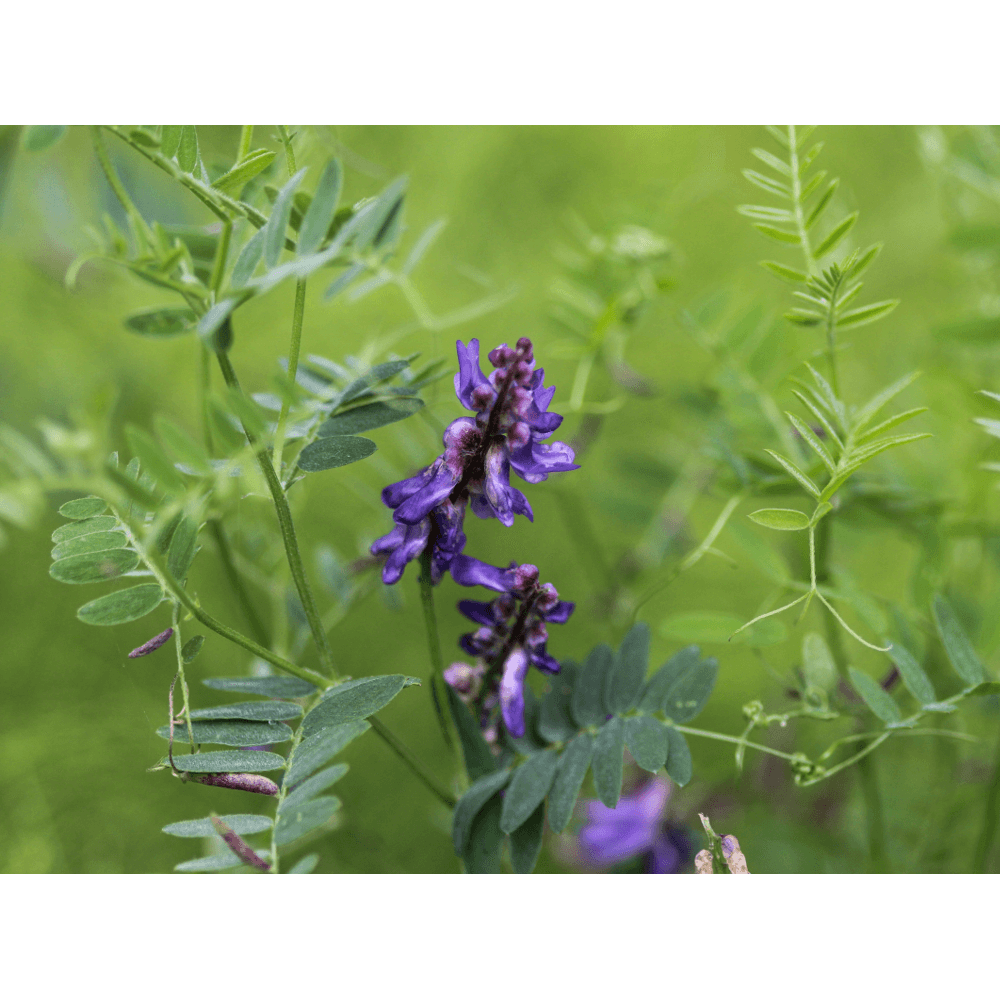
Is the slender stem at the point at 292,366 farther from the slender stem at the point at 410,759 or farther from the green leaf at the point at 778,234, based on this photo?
the green leaf at the point at 778,234

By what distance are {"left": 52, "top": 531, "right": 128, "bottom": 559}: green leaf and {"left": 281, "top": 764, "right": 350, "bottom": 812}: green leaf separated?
13cm

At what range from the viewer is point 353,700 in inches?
13.1

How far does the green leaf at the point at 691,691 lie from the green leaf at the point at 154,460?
26cm

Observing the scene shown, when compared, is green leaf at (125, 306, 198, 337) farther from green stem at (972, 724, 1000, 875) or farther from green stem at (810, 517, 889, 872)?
green stem at (972, 724, 1000, 875)

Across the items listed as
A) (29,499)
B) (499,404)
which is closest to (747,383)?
(499,404)

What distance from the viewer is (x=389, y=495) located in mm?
336

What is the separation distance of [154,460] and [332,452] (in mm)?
73

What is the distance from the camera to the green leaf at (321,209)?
12.5 inches

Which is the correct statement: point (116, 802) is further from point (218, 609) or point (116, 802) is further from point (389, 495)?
point (389, 495)

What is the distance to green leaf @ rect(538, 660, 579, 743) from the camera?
41 cm

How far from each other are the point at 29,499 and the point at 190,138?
6.5 inches

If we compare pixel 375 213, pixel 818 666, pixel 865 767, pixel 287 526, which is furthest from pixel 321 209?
pixel 865 767

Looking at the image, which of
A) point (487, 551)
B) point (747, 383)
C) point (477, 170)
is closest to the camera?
point (747, 383)

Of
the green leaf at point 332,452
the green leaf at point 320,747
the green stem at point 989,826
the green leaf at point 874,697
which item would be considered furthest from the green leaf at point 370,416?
the green stem at point 989,826
